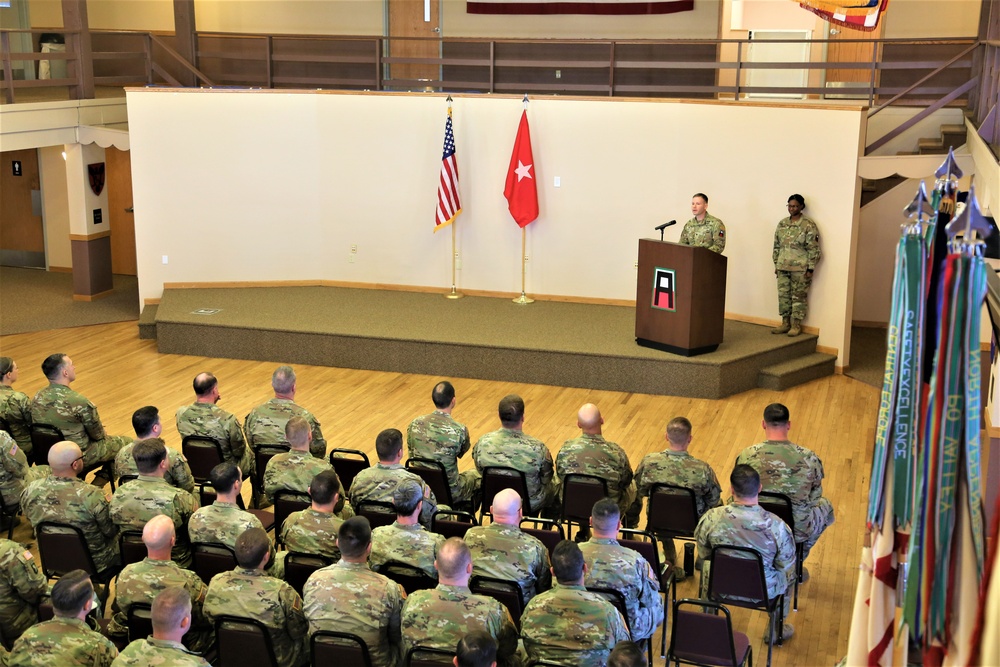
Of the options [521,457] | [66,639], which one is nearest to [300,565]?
[66,639]

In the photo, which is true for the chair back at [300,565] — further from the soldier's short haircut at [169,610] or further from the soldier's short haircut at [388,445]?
the soldier's short haircut at [169,610]

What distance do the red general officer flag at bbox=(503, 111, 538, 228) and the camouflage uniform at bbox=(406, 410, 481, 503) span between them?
5.91m

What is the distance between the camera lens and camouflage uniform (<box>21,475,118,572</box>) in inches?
220

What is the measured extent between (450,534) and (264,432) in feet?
5.82

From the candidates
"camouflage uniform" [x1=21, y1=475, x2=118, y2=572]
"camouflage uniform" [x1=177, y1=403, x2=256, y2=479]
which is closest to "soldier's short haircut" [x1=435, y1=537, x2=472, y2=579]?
"camouflage uniform" [x1=21, y1=475, x2=118, y2=572]

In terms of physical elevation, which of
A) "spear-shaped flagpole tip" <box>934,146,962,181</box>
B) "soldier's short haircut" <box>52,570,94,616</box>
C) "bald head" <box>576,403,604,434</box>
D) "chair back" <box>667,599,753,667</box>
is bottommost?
"chair back" <box>667,599,753,667</box>

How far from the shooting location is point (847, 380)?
10.7 metres

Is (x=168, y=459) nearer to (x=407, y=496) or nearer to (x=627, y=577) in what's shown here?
(x=407, y=496)

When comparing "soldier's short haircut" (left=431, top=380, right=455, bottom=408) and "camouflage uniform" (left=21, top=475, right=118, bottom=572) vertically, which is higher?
"soldier's short haircut" (left=431, top=380, right=455, bottom=408)

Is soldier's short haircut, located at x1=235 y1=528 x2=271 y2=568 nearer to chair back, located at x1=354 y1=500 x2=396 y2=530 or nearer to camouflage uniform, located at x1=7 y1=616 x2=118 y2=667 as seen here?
camouflage uniform, located at x1=7 y1=616 x2=118 y2=667

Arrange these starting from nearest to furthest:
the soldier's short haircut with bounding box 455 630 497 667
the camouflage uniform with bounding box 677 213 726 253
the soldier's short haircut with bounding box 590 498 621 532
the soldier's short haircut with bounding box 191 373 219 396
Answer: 1. the soldier's short haircut with bounding box 455 630 497 667
2. the soldier's short haircut with bounding box 590 498 621 532
3. the soldier's short haircut with bounding box 191 373 219 396
4. the camouflage uniform with bounding box 677 213 726 253

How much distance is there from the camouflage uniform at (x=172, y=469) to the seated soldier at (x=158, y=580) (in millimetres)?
1338

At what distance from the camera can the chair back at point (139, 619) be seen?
4.64 metres

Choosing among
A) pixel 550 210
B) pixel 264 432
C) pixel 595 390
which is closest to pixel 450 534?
pixel 264 432
